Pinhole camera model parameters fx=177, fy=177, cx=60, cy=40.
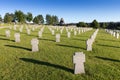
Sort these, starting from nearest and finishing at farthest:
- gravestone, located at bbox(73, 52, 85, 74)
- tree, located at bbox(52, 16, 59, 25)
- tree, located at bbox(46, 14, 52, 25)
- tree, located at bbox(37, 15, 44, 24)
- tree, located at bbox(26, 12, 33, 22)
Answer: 1. gravestone, located at bbox(73, 52, 85, 74)
2. tree, located at bbox(26, 12, 33, 22)
3. tree, located at bbox(37, 15, 44, 24)
4. tree, located at bbox(46, 14, 52, 25)
5. tree, located at bbox(52, 16, 59, 25)

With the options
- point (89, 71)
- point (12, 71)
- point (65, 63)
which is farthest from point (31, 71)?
point (89, 71)

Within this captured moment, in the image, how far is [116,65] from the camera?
987cm

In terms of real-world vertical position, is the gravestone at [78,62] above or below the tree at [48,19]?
below

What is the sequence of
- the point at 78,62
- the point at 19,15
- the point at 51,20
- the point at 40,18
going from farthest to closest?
the point at 51,20, the point at 40,18, the point at 19,15, the point at 78,62

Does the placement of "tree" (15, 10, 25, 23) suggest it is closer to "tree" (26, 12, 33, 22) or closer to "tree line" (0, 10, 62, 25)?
"tree line" (0, 10, 62, 25)

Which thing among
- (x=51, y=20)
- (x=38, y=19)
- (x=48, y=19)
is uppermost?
(x=48, y=19)

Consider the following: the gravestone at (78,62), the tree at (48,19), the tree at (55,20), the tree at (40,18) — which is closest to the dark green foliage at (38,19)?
the tree at (40,18)

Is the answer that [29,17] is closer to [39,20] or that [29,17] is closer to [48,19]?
[39,20]

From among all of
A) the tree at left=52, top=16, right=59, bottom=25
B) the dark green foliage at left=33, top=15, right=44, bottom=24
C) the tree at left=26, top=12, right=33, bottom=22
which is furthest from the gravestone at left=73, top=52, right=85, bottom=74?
the tree at left=52, top=16, right=59, bottom=25

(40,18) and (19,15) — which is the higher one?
(19,15)

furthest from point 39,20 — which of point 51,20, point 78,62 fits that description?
point 78,62

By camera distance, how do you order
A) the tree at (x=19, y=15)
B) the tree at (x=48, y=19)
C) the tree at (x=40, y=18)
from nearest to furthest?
the tree at (x=19, y=15)
the tree at (x=40, y=18)
the tree at (x=48, y=19)

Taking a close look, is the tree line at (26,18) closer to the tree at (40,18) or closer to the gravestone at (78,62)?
the tree at (40,18)

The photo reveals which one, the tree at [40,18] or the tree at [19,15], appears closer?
the tree at [19,15]
